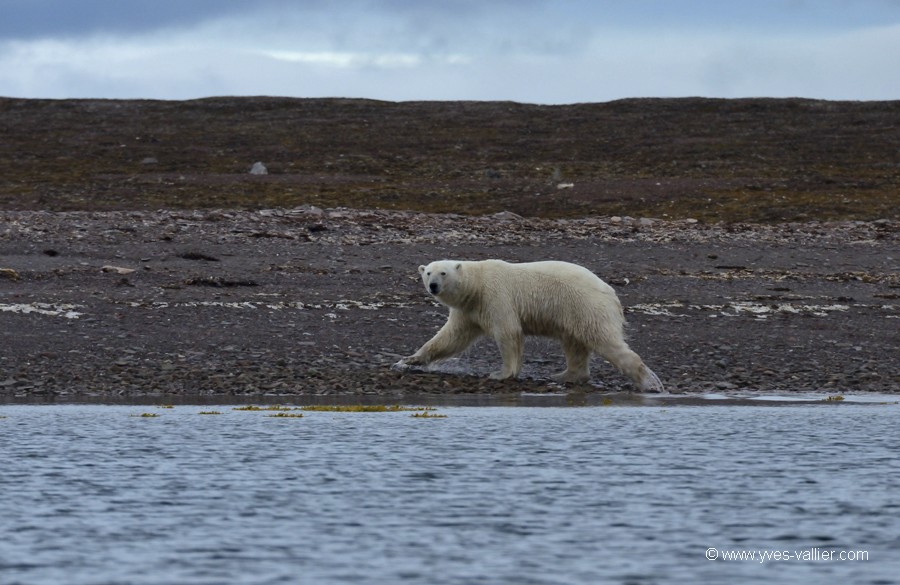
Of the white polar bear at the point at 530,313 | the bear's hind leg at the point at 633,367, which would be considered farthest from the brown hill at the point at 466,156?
the bear's hind leg at the point at 633,367

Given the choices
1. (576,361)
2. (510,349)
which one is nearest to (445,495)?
(510,349)

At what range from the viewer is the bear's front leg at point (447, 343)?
54.4 ft

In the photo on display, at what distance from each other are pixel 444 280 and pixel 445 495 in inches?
269

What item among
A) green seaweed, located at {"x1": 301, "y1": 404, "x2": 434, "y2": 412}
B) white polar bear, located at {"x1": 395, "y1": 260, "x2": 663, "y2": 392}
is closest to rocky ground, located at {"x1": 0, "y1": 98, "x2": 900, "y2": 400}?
white polar bear, located at {"x1": 395, "y1": 260, "x2": 663, "y2": 392}

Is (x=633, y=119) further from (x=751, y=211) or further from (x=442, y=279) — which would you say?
(x=442, y=279)

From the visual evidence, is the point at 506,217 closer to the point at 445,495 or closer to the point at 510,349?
the point at 510,349

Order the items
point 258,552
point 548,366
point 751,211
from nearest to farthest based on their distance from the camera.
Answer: point 258,552, point 548,366, point 751,211

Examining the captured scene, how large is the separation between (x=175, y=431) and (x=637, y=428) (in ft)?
14.4

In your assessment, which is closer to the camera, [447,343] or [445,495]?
[445,495]

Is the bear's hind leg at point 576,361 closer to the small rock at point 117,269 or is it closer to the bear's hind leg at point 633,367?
the bear's hind leg at point 633,367

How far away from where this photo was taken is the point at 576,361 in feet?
54.4

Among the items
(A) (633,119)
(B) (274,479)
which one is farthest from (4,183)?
(B) (274,479)

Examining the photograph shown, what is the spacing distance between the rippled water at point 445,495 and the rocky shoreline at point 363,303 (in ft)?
7.25

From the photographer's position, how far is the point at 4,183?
132ft
